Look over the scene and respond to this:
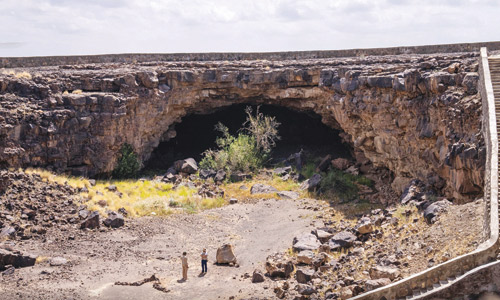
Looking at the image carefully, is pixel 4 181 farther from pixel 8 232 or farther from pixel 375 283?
pixel 375 283

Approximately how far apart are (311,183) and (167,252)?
9104mm

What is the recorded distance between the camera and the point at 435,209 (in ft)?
55.6

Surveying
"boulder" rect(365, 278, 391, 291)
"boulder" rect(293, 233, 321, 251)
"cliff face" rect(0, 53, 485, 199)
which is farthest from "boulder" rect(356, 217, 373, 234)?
"boulder" rect(365, 278, 391, 291)

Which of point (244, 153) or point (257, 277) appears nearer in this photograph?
point (257, 277)

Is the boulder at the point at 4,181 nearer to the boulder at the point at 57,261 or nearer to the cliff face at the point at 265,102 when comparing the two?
the cliff face at the point at 265,102

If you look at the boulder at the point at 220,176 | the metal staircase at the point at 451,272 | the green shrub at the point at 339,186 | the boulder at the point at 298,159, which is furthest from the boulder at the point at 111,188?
the metal staircase at the point at 451,272

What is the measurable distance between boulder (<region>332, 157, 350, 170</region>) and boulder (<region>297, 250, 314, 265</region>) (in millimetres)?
10815

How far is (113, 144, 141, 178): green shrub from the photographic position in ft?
87.2

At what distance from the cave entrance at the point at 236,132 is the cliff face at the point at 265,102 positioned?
221 centimetres

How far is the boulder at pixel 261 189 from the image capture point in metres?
25.8

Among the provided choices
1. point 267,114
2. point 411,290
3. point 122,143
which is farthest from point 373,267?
point 267,114

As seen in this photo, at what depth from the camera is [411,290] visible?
12.3 m

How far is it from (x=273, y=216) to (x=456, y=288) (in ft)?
37.3

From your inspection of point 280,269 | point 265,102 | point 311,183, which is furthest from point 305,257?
point 265,102
